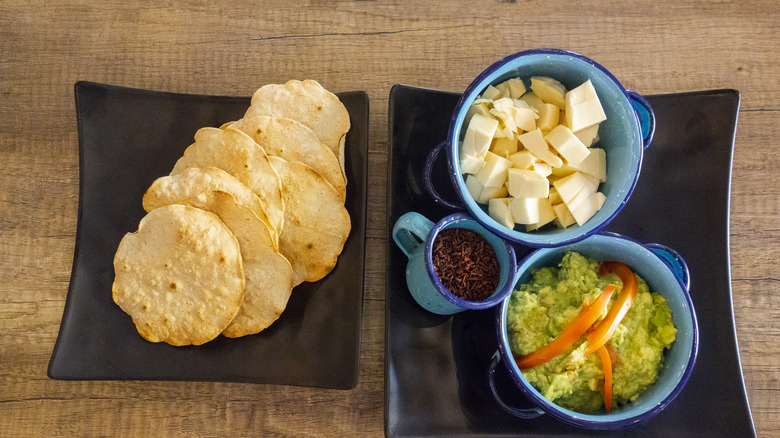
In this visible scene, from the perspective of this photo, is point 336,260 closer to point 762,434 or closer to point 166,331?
point 166,331

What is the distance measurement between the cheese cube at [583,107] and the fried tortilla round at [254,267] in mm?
951

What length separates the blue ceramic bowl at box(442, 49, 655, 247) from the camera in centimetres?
154

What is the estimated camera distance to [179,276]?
1.71m

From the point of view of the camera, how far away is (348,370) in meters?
1.72

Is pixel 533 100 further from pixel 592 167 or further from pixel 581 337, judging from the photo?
pixel 581 337

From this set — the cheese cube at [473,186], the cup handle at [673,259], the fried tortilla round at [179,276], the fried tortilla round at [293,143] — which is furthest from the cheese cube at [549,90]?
the fried tortilla round at [179,276]

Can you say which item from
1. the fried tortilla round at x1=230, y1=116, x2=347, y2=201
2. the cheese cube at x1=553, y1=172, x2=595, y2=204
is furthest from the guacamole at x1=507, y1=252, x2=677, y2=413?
the fried tortilla round at x1=230, y1=116, x2=347, y2=201

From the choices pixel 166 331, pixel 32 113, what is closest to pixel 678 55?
pixel 166 331

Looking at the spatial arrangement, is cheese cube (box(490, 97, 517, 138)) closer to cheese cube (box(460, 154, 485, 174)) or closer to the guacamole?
cheese cube (box(460, 154, 485, 174))

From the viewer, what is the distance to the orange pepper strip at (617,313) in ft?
5.03

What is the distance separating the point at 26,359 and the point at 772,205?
2725 mm

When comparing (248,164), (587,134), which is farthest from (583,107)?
(248,164)

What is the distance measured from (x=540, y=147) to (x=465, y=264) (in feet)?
1.32

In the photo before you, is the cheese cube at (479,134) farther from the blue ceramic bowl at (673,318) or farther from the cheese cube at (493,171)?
the blue ceramic bowl at (673,318)
